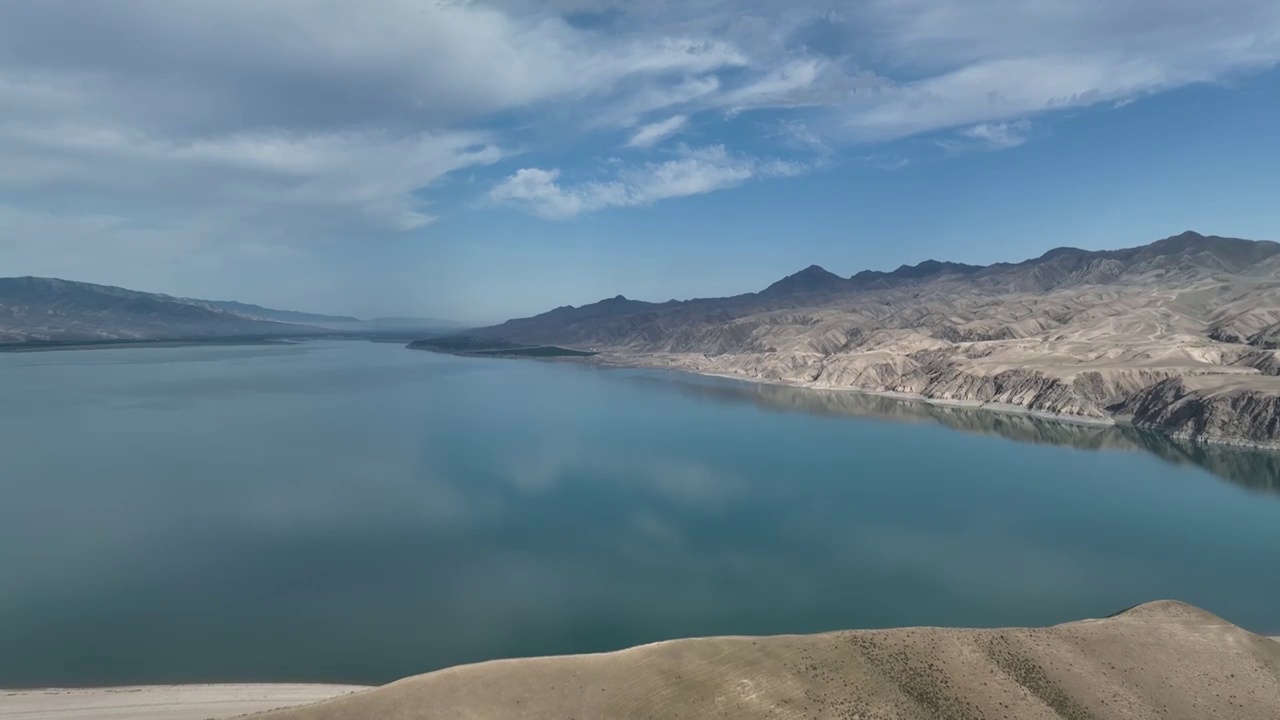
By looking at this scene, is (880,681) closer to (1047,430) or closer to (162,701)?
(162,701)

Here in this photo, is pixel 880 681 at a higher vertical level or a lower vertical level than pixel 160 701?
higher

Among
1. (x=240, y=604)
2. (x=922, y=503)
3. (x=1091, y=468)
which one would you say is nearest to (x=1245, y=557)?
(x=922, y=503)

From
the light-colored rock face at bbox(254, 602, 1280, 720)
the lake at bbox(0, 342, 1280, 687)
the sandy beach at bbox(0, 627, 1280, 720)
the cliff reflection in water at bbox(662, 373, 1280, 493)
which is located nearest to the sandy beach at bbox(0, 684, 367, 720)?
the sandy beach at bbox(0, 627, 1280, 720)

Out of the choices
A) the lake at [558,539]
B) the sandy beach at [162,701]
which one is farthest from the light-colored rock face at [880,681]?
the lake at [558,539]

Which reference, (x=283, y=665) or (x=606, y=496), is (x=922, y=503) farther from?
(x=283, y=665)

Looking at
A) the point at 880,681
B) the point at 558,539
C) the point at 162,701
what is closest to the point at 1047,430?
the point at 558,539
